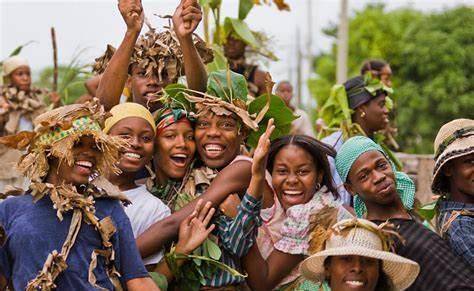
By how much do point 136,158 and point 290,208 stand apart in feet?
3.23

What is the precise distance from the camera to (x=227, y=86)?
6.34m

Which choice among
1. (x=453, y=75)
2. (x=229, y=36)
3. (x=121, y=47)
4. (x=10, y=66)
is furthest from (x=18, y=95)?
(x=453, y=75)

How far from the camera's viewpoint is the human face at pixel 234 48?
979 centimetres

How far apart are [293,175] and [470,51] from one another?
1634cm

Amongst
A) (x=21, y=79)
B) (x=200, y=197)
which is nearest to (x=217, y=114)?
(x=200, y=197)

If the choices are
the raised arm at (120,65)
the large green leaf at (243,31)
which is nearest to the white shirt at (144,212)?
the raised arm at (120,65)

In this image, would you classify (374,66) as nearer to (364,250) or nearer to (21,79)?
(21,79)

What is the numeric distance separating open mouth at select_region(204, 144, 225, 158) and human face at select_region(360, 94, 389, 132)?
8.75 feet

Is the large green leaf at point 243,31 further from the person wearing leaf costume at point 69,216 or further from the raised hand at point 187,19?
the person wearing leaf costume at point 69,216

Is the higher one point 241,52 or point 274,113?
point 274,113

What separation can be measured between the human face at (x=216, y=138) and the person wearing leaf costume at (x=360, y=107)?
7.53 feet

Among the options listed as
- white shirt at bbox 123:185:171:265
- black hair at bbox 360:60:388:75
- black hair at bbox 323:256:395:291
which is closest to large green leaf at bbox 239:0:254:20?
black hair at bbox 360:60:388:75

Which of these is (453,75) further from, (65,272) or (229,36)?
(65,272)

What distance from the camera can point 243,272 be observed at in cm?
594
